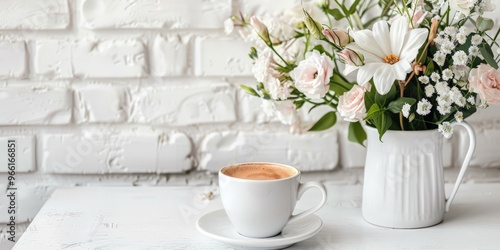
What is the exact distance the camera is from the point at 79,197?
1.13 metres

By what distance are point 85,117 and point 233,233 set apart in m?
0.45

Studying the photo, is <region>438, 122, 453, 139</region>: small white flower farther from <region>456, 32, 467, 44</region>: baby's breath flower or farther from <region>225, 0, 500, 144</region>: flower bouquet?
<region>456, 32, 467, 44</region>: baby's breath flower

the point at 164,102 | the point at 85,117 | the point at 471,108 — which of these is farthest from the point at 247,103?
the point at 471,108

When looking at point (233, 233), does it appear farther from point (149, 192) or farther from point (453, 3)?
point (453, 3)

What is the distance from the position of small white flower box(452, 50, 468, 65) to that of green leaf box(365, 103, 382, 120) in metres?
0.12

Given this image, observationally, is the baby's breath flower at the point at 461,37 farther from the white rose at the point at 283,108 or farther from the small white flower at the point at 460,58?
the white rose at the point at 283,108

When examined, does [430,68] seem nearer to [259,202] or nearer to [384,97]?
[384,97]

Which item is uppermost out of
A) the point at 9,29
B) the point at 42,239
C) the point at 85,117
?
the point at 9,29

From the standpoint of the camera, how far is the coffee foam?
3.04 feet

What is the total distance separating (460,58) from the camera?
0.88 metres

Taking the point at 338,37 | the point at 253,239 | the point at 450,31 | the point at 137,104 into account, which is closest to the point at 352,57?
the point at 338,37

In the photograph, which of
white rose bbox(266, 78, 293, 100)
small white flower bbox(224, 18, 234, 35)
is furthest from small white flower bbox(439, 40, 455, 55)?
small white flower bbox(224, 18, 234, 35)

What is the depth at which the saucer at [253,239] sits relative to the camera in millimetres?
870

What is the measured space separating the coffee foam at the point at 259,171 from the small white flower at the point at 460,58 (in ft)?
0.85
